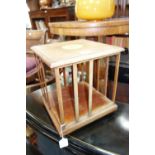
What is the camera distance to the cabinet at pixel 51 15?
203 cm

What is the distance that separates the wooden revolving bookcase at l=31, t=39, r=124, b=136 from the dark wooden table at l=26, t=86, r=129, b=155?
0.03 metres

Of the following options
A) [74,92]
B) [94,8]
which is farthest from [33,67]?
[74,92]

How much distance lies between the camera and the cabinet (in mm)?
2025

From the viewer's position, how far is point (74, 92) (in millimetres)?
612

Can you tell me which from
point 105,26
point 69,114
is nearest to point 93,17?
point 105,26

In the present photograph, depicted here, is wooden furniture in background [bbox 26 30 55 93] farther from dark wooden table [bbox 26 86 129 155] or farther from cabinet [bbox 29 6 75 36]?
dark wooden table [bbox 26 86 129 155]

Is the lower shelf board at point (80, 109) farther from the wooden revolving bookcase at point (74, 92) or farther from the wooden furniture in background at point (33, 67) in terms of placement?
the wooden furniture in background at point (33, 67)

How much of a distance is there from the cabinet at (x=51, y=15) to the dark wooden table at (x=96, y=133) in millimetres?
1479

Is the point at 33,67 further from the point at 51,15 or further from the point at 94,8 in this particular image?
the point at 51,15
